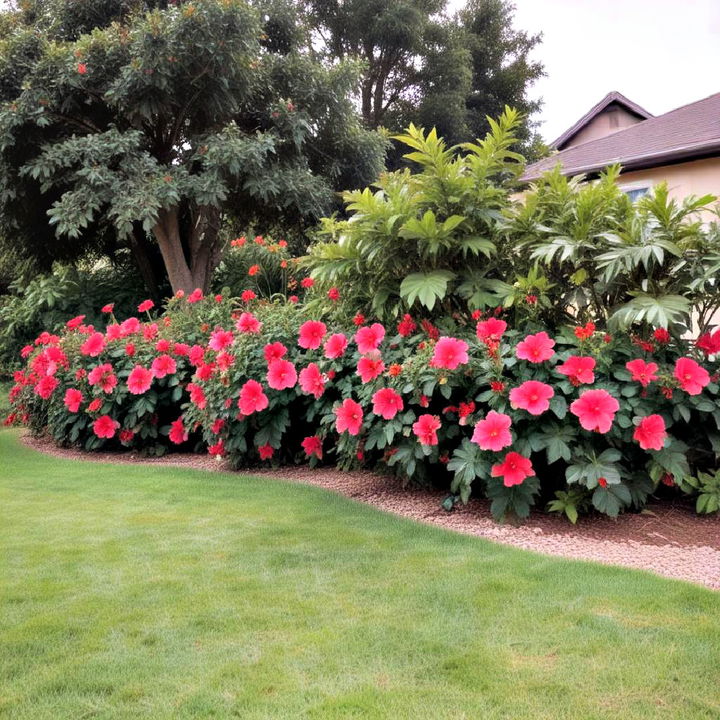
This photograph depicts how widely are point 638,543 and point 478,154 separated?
2.25 metres

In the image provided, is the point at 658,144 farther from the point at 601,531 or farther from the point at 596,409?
the point at 601,531

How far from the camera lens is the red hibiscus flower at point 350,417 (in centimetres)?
392

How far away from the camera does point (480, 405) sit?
384cm

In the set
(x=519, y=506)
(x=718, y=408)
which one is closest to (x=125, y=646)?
(x=519, y=506)

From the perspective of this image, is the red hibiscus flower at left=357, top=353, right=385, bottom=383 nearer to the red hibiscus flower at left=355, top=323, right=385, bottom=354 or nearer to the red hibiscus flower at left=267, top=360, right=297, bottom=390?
the red hibiscus flower at left=355, top=323, right=385, bottom=354

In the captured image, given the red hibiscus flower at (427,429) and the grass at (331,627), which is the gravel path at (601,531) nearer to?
the grass at (331,627)

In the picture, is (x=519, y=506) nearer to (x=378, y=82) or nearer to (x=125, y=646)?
(x=125, y=646)

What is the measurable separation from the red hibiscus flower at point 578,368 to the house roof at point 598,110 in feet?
46.9

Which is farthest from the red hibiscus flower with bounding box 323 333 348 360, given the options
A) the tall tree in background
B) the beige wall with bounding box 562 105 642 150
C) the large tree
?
the tall tree in background

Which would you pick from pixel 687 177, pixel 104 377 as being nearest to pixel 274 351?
pixel 104 377

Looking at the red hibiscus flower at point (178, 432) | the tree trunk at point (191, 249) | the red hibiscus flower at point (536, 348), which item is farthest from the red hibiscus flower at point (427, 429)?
the tree trunk at point (191, 249)

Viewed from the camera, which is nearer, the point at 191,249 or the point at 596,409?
the point at 596,409

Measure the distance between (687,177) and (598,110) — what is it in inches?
303

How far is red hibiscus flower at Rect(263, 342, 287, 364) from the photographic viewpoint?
456cm
